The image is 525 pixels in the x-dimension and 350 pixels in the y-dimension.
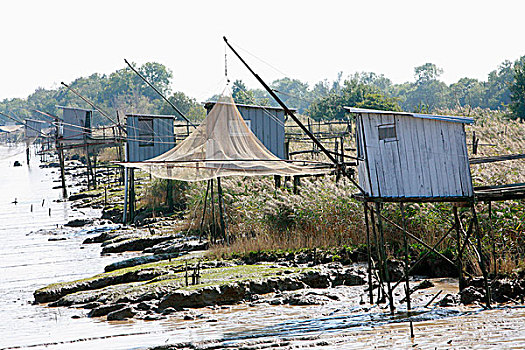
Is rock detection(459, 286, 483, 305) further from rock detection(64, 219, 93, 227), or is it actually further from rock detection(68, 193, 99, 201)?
rock detection(68, 193, 99, 201)

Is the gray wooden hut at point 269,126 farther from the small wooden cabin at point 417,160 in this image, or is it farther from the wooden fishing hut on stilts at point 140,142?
the small wooden cabin at point 417,160

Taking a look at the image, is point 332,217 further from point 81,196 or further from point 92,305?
point 81,196

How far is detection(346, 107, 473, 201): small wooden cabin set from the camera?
475 inches

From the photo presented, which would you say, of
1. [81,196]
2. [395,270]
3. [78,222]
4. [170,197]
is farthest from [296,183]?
[81,196]

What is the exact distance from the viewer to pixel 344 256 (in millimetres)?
16422

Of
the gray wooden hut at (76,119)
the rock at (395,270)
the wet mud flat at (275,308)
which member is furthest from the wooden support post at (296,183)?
the gray wooden hut at (76,119)

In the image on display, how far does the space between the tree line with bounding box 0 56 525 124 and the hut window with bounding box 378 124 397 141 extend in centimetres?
805

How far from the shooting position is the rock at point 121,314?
1247cm

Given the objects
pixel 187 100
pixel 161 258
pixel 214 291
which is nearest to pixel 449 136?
pixel 214 291

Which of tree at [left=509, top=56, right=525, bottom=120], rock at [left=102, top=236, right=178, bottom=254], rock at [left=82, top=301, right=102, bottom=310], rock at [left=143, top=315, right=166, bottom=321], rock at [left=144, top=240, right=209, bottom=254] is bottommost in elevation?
rock at [left=143, top=315, right=166, bottom=321]

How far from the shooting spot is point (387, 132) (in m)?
12.2

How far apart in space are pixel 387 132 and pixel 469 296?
3.51m

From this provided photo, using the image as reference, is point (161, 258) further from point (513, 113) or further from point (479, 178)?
point (513, 113)

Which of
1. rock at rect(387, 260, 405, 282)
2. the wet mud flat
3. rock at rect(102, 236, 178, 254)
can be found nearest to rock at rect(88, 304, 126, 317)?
the wet mud flat
